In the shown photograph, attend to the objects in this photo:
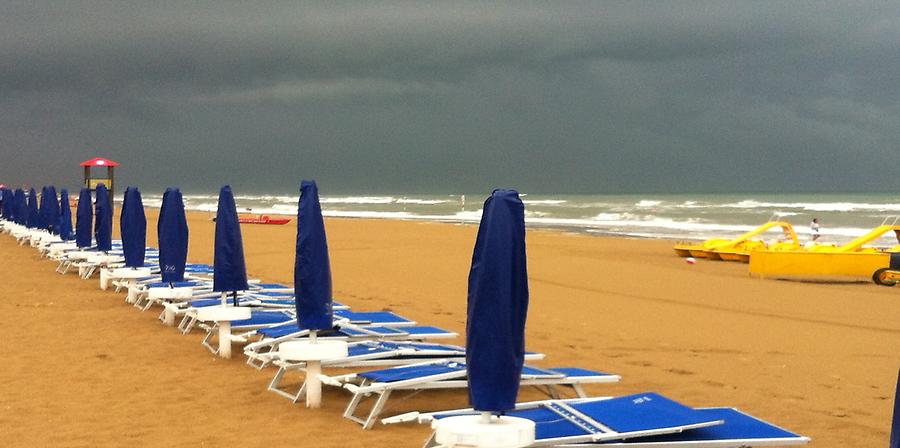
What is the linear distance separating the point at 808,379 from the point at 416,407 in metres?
3.32

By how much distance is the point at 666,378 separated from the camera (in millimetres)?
7102

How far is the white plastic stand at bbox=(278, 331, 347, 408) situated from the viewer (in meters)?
5.59

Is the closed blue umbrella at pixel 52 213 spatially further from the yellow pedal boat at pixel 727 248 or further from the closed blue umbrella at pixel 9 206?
the yellow pedal boat at pixel 727 248

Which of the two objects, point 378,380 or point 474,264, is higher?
point 474,264

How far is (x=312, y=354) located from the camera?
560 centimetres

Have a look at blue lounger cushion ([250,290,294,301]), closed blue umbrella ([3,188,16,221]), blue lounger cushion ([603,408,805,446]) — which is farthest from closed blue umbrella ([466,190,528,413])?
closed blue umbrella ([3,188,16,221])

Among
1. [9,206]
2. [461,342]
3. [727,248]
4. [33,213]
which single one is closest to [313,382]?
[461,342]

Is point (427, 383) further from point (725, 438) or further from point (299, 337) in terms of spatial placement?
point (725, 438)

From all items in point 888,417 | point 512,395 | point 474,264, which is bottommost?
point 888,417

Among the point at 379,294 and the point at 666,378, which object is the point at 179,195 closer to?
the point at 379,294

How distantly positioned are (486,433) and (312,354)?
2.37 metres

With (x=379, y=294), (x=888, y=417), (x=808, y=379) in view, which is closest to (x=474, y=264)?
(x=888, y=417)

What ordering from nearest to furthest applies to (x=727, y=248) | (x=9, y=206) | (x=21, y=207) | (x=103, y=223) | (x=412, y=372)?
(x=412, y=372) < (x=103, y=223) < (x=727, y=248) < (x=21, y=207) < (x=9, y=206)

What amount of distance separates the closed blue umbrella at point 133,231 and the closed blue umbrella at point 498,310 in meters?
7.51
